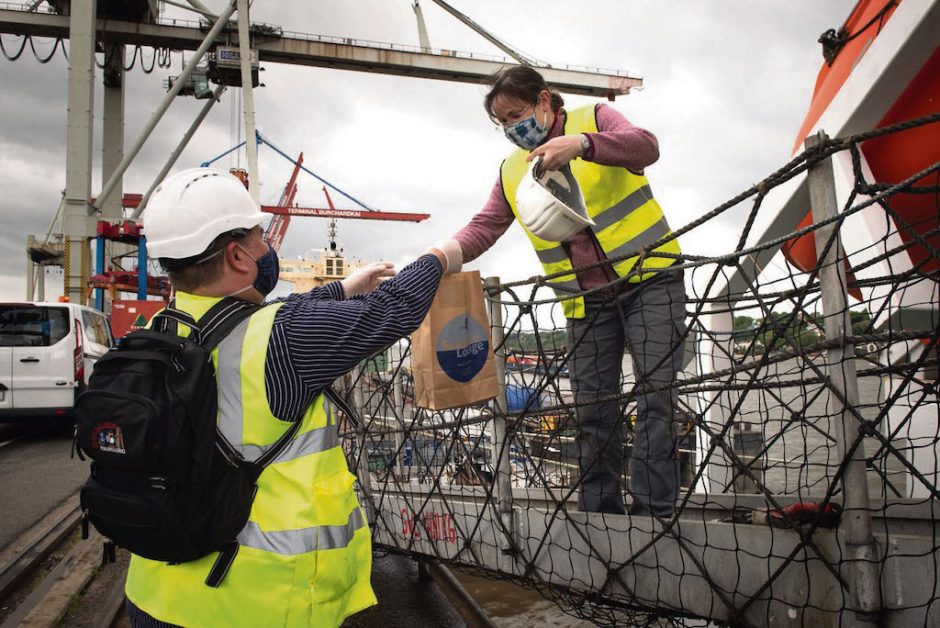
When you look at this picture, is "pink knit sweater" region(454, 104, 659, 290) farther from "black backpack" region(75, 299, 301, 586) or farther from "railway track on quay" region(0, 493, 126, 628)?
"railway track on quay" region(0, 493, 126, 628)

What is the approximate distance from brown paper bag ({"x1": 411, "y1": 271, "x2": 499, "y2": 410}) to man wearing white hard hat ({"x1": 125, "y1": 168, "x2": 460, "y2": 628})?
0.63 meters

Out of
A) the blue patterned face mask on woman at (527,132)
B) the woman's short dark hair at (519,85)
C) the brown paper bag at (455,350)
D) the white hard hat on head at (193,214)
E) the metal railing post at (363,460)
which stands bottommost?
the metal railing post at (363,460)

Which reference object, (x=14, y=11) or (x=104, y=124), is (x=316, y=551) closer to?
(x=104, y=124)

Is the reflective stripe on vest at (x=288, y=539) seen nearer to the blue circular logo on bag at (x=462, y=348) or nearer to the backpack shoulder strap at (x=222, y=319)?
the backpack shoulder strap at (x=222, y=319)

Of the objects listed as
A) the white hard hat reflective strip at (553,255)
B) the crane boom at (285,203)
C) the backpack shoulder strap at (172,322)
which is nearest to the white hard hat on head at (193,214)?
the backpack shoulder strap at (172,322)

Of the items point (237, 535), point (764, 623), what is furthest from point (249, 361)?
point (764, 623)

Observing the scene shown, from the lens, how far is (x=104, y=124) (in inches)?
910

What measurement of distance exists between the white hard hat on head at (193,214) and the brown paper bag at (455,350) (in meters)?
0.80

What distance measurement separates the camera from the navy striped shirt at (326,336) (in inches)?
52.5

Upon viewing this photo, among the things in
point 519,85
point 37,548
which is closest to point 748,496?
point 519,85

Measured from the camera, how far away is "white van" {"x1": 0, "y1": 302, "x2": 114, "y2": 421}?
735 cm

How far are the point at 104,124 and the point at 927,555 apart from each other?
27.0m

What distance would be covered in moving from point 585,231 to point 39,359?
7565 millimetres

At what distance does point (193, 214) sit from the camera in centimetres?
141
